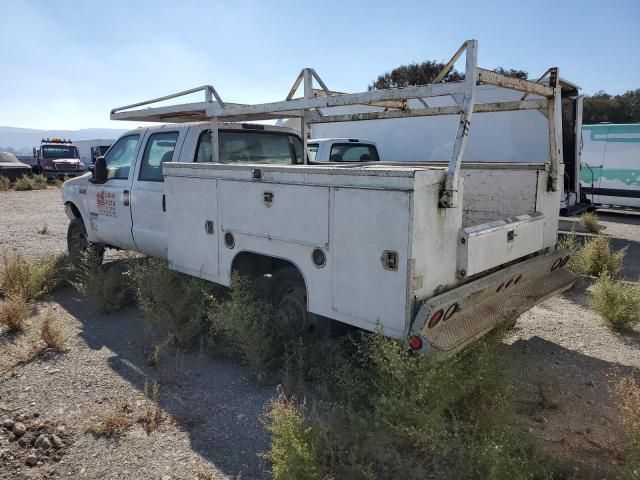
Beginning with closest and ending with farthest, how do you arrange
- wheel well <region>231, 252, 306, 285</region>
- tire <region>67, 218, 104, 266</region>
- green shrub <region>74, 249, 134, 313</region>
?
wheel well <region>231, 252, 306, 285</region> → green shrub <region>74, 249, 134, 313</region> → tire <region>67, 218, 104, 266</region>

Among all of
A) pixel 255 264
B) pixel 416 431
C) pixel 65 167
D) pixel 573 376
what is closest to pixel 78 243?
pixel 255 264

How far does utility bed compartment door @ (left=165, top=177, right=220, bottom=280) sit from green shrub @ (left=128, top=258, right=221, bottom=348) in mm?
156

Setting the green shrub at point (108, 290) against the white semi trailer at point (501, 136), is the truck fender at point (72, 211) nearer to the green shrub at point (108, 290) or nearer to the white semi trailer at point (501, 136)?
the green shrub at point (108, 290)

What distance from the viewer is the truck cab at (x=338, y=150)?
1020cm

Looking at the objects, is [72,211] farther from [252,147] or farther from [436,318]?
[436,318]

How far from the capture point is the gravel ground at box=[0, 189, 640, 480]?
3.17 m

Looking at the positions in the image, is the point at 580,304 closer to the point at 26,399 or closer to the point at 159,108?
the point at 159,108

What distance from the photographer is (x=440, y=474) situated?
277 centimetres

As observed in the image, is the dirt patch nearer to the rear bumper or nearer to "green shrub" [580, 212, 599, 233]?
the rear bumper

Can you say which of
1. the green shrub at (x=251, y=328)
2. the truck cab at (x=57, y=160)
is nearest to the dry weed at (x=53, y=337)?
the green shrub at (x=251, y=328)

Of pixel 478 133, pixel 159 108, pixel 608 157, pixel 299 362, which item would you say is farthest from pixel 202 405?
pixel 608 157

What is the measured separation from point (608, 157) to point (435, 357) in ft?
42.8

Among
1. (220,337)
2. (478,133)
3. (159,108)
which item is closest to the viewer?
(220,337)

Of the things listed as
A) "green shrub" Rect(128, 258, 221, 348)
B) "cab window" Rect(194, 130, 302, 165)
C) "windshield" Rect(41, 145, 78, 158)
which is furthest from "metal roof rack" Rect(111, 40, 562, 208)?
"windshield" Rect(41, 145, 78, 158)
